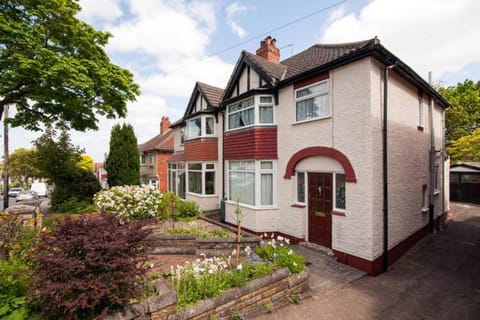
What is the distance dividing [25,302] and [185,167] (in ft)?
39.3

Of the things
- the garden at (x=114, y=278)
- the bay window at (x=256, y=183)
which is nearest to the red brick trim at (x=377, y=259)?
the garden at (x=114, y=278)

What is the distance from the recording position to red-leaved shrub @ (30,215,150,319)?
3.43m

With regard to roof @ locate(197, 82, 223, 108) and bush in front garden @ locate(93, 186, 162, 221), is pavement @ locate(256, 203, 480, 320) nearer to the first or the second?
bush in front garden @ locate(93, 186, 162, 221)

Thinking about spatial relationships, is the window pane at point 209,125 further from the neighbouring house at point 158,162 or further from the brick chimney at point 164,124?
the brick chimney at point 164,124

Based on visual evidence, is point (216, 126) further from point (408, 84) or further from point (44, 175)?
point (44, 175)

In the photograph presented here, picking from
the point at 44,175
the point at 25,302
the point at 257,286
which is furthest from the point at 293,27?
the point at 44,175

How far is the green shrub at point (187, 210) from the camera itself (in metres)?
11.1

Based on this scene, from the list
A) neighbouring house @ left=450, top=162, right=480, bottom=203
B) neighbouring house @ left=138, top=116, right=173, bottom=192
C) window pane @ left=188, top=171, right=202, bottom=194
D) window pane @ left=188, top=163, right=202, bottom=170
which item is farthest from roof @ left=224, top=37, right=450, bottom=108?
neighbouring house @ left=138, top=116, right=173, bottom=192

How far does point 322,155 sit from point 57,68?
992 centimetres

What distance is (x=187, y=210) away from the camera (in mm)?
11180

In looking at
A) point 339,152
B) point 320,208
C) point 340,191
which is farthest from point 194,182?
point 339,152

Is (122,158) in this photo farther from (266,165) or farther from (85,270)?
(85,270)

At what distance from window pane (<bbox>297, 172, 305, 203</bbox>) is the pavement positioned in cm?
182

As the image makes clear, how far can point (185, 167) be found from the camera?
15570 mm
